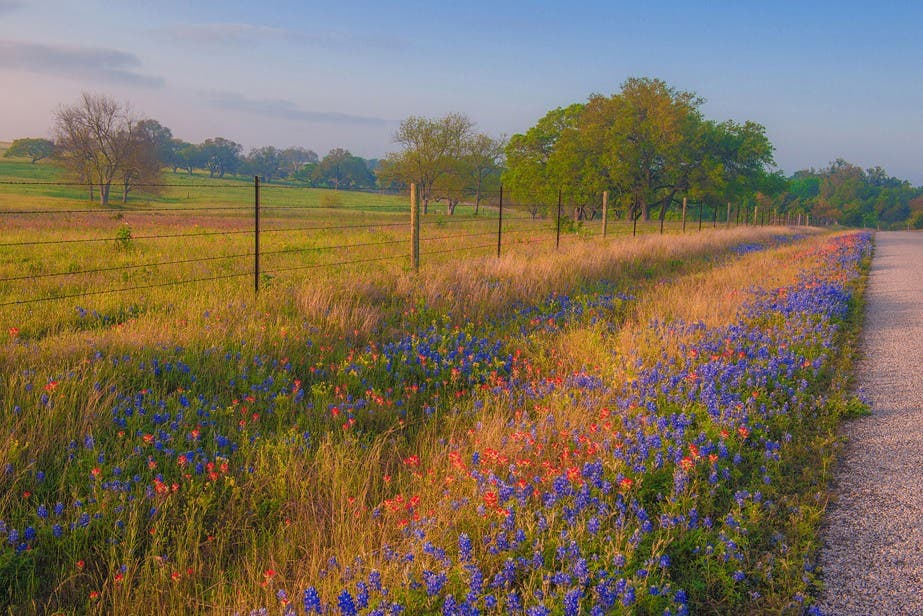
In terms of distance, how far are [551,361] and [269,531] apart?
3865mm

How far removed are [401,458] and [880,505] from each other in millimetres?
3101

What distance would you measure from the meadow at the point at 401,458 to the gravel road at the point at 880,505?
154mm

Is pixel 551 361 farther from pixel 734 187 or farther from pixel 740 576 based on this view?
pixel 734 187

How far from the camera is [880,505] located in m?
3.84

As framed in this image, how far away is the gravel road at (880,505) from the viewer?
3.03 meters

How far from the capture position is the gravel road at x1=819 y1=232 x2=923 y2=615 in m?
3.03

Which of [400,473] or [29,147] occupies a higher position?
[29,147]

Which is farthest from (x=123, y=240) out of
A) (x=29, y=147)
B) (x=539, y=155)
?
(x=29, y=147)

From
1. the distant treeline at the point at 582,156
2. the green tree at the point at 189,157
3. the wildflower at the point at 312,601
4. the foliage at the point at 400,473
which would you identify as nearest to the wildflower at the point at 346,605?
the foliage at the point at 400,473

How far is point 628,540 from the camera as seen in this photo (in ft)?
10.1

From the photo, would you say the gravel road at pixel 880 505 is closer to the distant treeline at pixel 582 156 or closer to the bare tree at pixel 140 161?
the distant treeline at pixel 582 156

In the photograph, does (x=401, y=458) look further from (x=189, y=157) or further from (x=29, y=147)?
(x=189, y=157)

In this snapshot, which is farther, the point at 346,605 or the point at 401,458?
the point at 401,458

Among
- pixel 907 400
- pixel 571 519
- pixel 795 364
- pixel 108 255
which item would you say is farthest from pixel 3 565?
pixel 108 255
